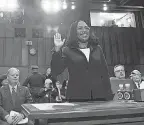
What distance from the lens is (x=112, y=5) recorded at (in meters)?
9.13

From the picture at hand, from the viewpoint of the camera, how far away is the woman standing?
1770 millimetres

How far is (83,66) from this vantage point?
5.89 ft

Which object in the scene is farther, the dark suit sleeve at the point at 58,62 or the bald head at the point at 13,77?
the bald head at the point at 13,77

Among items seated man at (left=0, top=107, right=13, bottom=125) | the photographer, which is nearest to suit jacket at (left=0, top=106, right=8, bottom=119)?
seated man at (left=0, top=107, right=13, bottom=125)

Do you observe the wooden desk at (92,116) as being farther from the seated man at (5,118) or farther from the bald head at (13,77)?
the bald head at (13,77)

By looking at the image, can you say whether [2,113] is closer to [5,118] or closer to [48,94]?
[5,118]

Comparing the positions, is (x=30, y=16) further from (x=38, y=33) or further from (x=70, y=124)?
(x=70, y=124)

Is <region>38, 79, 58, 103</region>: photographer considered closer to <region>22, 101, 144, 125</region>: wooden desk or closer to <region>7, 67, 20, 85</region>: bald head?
<region>7, 67, 20, 85</region>: bald head

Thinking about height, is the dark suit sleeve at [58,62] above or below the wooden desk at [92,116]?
above

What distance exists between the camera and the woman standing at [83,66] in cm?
177

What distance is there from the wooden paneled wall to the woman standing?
6.31m

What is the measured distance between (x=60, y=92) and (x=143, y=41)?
5.58m

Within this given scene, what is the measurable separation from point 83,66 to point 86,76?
0.09 metres

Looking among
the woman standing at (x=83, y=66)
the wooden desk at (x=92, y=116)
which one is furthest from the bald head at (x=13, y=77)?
the wooden desk at (x=92, y=116)
